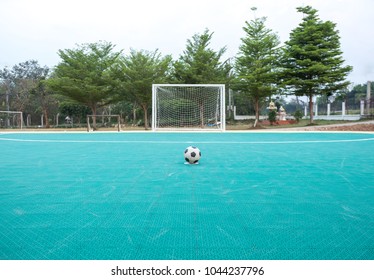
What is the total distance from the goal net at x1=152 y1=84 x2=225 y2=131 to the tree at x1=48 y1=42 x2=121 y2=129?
570 centimetres

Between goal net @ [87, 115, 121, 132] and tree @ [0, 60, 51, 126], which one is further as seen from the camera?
tree @ [0, 60, 51, 126]

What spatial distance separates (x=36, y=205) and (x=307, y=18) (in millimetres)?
28858

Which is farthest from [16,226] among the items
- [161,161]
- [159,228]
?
[161,161]

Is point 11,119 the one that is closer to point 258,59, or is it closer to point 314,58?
point 258,59

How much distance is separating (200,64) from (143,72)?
194 inches

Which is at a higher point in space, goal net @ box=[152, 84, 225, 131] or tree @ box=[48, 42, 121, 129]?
tree @ box=[48, 42, 121, 129]

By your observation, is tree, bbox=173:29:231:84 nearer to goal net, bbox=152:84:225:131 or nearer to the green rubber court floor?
goal net, bbox=152:84:225:131

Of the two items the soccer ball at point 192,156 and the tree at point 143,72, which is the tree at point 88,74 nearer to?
the tree at point 143,72

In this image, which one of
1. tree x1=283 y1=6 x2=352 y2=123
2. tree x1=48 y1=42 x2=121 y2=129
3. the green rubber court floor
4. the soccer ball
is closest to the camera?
the green rubber court floor

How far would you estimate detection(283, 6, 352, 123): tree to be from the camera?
86.6 ft

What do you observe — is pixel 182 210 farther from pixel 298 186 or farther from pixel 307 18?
pixel 307 18

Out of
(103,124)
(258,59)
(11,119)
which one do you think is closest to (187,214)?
(258,59)

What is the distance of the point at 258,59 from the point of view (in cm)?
2841

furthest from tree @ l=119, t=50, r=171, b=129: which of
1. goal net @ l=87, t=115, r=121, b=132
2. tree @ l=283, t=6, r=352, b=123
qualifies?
tree @ l=283, t=6, r=352, b=123
